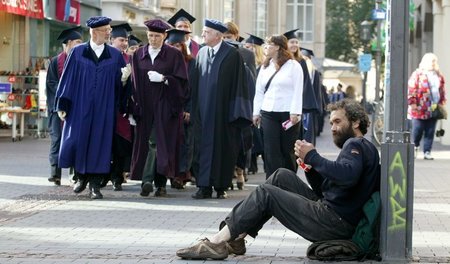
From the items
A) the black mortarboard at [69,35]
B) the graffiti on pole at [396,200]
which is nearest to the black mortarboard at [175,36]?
the black mortarboard at [69,35]

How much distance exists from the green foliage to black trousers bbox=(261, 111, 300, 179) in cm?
8055

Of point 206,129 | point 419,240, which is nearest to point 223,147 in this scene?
point 206,129

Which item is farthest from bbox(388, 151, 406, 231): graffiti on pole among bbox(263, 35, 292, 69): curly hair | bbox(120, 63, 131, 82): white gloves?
bbox(120, 63, 131, 82): white gloves

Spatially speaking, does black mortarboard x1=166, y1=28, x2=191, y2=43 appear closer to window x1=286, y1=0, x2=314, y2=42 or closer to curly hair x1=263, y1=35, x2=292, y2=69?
curly hair x1=263, y1=35, x2=292, y2=69

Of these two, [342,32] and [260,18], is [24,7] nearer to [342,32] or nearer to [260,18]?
[260,18]

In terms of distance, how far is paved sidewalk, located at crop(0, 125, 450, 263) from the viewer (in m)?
9.54

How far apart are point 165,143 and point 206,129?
0.50 metres

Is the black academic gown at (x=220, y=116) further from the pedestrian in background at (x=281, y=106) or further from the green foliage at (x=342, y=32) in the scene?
the green foliage at (x=342, y=32)

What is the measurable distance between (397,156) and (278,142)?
13.7 ft

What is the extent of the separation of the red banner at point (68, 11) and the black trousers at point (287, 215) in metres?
24.4

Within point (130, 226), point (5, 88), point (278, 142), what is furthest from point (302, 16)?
point (130, 226)

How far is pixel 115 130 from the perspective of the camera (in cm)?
1466

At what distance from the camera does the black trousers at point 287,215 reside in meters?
9.02

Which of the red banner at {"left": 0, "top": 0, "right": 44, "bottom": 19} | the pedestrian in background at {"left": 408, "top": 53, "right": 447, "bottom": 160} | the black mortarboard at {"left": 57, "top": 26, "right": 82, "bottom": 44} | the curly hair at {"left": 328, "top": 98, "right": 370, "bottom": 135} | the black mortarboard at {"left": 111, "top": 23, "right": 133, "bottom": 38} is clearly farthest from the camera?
the red banner at {"left": 0, "top": 0, "right": 44, "bottom": 19}
